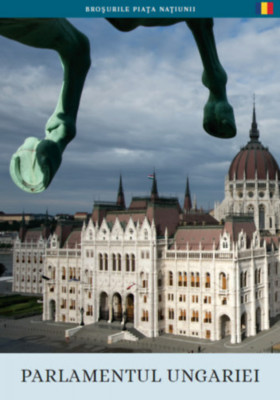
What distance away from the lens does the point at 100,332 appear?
57.4m

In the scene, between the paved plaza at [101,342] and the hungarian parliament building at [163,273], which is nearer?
the paved plaza at [101,342]

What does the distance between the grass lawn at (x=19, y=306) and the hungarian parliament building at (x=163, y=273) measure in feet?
15.8

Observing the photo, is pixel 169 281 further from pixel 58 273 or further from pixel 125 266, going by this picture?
pixel 58 273

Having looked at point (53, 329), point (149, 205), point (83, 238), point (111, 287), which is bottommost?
point (53, 329)

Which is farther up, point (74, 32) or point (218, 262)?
point (74, 32)

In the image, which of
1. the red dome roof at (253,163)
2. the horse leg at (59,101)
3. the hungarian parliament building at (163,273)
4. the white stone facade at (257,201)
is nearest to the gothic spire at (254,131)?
the red dome roof at (253,163)

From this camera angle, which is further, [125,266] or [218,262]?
[125,266]

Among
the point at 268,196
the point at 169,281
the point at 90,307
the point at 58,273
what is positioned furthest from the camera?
the point at 268,196

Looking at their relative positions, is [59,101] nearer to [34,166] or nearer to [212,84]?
[34,166]

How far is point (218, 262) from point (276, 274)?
15369mm

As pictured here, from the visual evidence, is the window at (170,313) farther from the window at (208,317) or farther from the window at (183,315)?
the window at (208,317)

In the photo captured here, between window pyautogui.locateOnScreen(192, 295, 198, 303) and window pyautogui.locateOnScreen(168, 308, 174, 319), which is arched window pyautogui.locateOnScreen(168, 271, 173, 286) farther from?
window pyautogui.locateOnScreen(192, 295, 198, 303)

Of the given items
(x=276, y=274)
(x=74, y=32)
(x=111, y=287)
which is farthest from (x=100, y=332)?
(x=74, y=32)

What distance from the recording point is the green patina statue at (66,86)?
2295 mm
